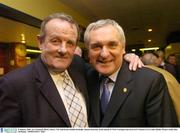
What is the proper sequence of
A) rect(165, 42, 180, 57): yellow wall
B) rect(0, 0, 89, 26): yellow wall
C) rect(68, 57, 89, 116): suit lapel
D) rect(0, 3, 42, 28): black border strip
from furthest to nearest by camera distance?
rect(165, 42, 180, 57): yellow wall
rect(0, 0, 89, 26): yellow wall
rect(0, 3, 42, 28): black border strip
rect(68, 57, 89, 116): suit lapel

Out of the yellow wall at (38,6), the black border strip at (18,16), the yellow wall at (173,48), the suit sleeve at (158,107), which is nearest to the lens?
the suit sleeve at (158,107)

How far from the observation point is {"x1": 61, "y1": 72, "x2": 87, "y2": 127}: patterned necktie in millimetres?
1575

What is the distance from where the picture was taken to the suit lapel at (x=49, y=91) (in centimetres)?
152

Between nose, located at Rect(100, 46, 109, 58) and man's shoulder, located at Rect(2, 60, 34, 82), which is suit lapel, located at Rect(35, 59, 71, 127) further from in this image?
nose, located at Rect(100, 46, 109, 58)

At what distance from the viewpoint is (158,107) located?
157 cm

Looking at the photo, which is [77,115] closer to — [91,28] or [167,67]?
[91,28]

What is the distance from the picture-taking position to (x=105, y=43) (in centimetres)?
166

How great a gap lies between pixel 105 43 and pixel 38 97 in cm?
44

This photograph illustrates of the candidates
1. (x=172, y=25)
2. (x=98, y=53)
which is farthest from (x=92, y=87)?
(x=172, y=25)

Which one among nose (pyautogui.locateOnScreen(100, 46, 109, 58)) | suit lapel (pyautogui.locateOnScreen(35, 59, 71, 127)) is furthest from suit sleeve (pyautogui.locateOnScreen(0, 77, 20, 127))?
nose (pyautogui.locateOnScreen(100, 46, 109, 58))

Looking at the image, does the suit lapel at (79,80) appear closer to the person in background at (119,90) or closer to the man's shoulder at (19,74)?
the person in background at (119,90)

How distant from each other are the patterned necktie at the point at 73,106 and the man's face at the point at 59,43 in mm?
104

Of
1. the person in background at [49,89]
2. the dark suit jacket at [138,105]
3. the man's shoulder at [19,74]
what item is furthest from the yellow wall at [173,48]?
the man's shoulder at [19,74]

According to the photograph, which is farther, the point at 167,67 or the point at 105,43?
the point at 167,67
